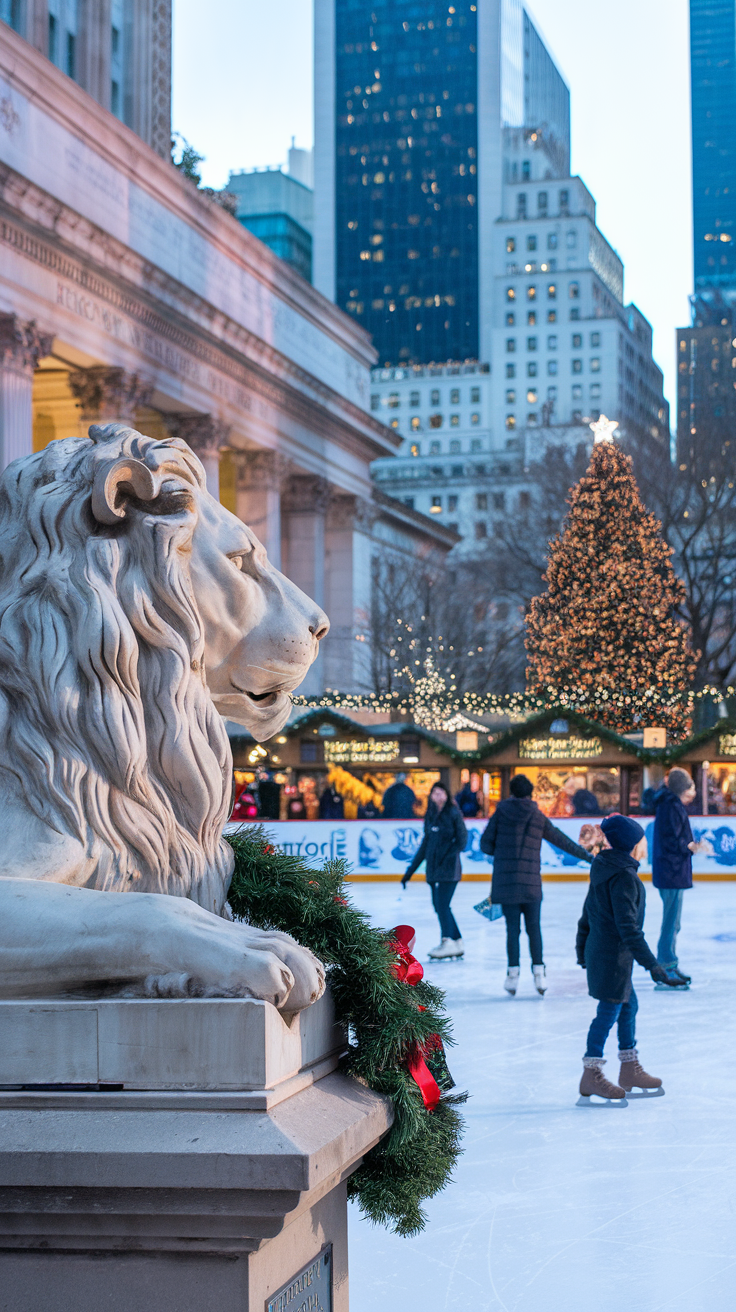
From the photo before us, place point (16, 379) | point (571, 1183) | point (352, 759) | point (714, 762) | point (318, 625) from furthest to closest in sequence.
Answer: point (16, 379), point (352, 759), point (714, 762), point (571, 1183), point (318, 625)

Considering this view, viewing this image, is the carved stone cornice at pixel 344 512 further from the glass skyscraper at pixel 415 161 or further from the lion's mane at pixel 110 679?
the glass skyscraper at pixel 415 161

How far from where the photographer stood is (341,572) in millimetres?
46281

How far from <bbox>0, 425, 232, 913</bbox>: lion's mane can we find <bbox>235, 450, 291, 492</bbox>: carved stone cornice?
37150 millimetres

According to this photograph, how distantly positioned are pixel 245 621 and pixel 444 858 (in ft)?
36.4

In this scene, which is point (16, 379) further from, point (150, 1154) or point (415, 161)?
point (415, 161)

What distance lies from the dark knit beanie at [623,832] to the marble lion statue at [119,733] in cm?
543

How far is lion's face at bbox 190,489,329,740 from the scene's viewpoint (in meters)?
2.09

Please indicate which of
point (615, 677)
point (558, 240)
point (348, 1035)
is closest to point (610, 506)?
point (615, 677)

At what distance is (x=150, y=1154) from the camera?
1579mm

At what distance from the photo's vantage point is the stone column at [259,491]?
1519 inches

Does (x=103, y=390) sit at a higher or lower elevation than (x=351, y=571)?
higher

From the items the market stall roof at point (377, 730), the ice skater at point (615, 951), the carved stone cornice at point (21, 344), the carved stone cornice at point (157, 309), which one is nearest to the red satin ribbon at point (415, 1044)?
the ice skater at point (615, 951)

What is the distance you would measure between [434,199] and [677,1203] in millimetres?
141927

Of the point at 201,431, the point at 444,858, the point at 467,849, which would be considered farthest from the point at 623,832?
the point at 201,431
